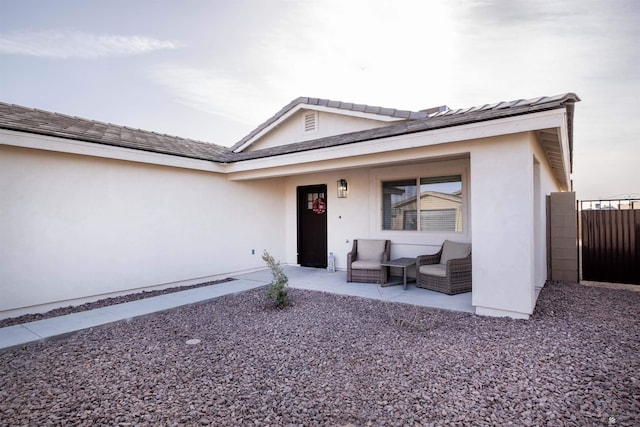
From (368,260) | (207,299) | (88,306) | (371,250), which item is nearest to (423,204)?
(371,250)

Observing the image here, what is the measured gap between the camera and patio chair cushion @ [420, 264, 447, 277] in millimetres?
6686

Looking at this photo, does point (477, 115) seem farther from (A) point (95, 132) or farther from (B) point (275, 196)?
(A) point (95, 132)

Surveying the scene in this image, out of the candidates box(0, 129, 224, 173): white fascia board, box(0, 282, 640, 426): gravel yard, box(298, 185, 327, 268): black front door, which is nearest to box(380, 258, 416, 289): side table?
box(0, 282, 640, 426): gravel yard

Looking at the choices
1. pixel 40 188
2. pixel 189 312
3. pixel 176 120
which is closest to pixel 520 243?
pixel 189 312

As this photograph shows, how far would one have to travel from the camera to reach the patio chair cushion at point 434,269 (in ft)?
21.9

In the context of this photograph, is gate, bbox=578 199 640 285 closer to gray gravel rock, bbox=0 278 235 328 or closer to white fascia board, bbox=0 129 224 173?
gray gravel rock, bbox=0 278 235 328

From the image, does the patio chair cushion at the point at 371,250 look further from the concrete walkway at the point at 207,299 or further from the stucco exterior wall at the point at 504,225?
the stucco exterior wall at the point at 504,225

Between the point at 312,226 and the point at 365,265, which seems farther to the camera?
the point at 312,226

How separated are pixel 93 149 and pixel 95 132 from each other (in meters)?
0.75

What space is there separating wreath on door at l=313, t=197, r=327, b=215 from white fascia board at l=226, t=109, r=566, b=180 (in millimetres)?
2177

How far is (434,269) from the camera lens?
22.5 feet

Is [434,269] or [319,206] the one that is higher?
[319,206]

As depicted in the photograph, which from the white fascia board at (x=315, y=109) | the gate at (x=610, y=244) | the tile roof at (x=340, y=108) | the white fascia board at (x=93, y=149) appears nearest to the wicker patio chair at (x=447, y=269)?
the tile roof at (x=340, y=108)

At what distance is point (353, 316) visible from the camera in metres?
5.39
